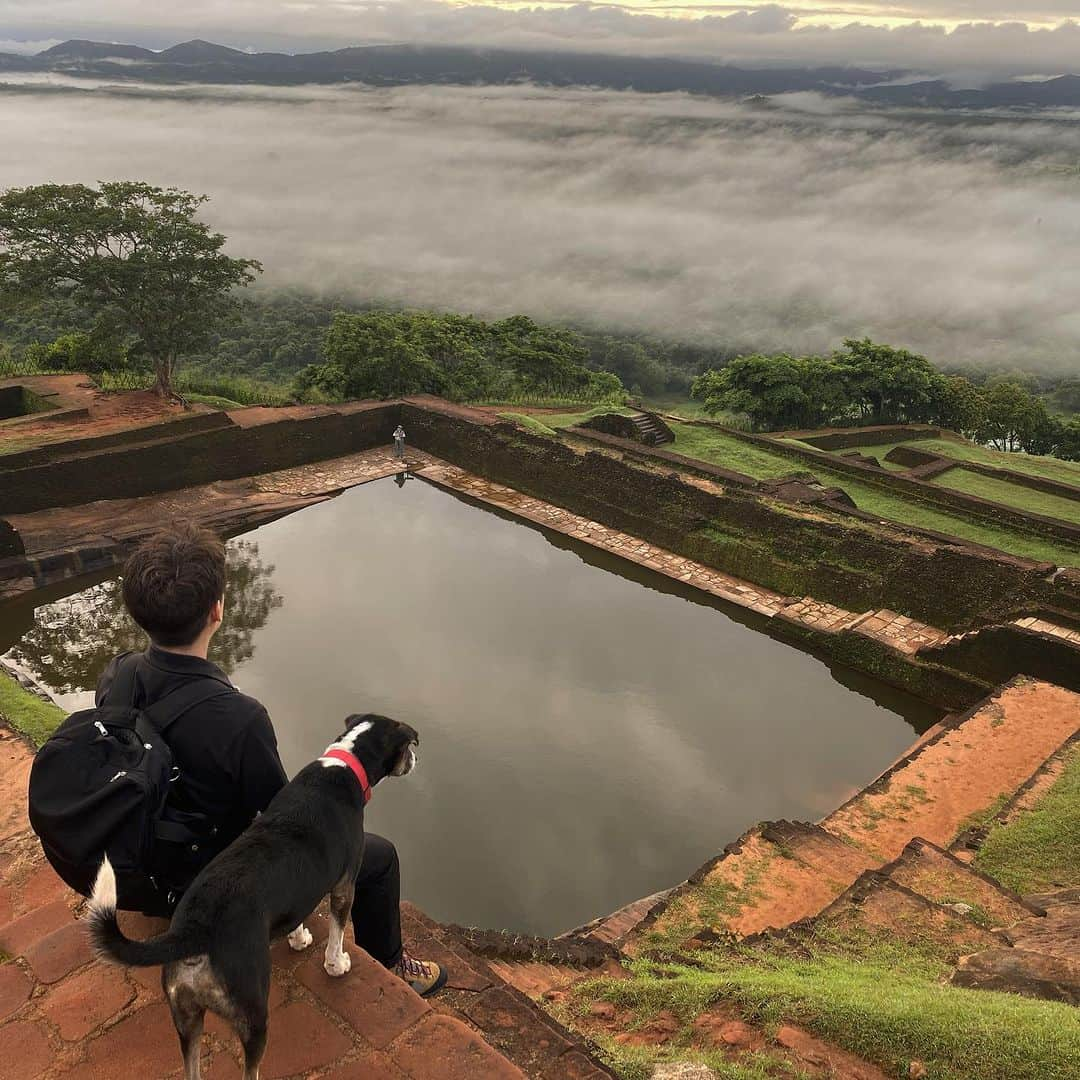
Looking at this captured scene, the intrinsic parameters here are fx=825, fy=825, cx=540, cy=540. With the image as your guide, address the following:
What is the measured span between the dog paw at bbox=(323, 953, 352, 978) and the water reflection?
678 cm

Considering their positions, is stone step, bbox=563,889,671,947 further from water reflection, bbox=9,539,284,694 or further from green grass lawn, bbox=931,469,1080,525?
green grass lawn, bbox=931,469,1080,525

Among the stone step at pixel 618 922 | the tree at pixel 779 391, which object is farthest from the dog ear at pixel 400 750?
the tree at pixel 779 391

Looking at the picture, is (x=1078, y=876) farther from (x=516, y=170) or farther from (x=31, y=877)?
(x=516, y=170)

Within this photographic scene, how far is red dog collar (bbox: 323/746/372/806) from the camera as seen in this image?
244cm

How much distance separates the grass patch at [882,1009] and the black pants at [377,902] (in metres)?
1.14

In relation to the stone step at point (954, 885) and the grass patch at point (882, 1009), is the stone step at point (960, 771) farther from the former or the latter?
the grass patch at point (882, 1009)

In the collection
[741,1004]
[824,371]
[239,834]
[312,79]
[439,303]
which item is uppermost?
[312,79]

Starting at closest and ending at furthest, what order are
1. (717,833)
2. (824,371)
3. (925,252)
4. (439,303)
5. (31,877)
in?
1. (31,877)
2. (717,833)
3. (824,371)
4. (439,303)
5. (925,252)

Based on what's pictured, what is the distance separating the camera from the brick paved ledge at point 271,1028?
→ 2.12 m

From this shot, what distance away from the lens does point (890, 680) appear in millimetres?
9656

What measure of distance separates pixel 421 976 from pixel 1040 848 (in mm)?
4817

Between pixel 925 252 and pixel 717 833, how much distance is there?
13444 centimetres

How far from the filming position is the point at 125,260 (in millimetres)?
14977

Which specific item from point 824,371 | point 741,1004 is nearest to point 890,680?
point 741,1004
